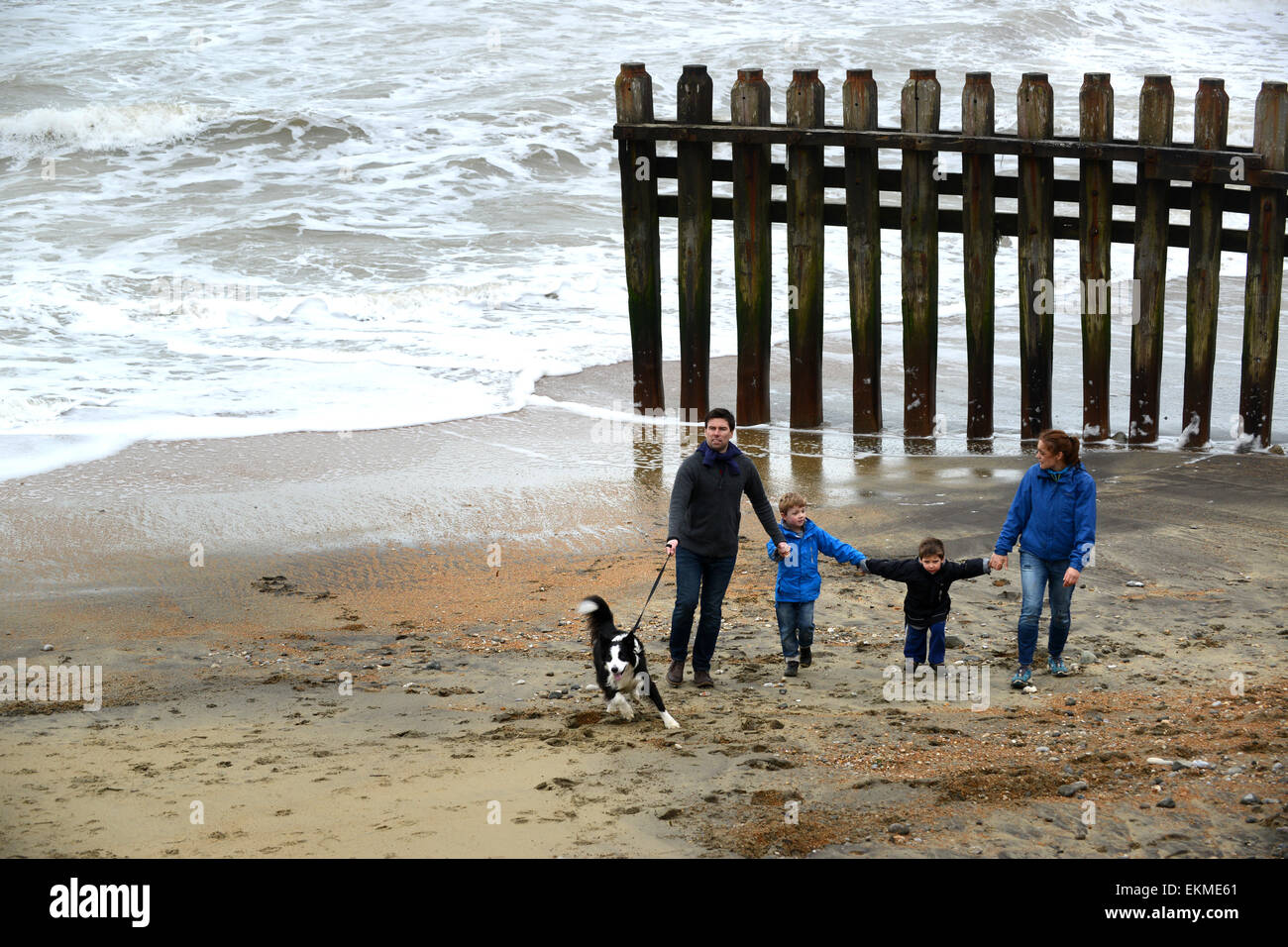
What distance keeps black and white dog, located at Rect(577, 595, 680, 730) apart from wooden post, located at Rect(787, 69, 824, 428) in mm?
5580

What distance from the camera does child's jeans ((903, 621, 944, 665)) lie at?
7234 mm

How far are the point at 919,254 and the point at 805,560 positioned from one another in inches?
186

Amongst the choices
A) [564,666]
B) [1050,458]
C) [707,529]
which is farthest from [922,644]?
[564,666]

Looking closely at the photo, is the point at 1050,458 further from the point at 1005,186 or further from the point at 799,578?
the point at 1005,186

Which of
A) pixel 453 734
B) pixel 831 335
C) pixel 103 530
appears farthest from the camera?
pixel 831 335

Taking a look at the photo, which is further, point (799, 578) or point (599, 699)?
point (799, 578)

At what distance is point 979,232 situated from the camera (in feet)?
36.6

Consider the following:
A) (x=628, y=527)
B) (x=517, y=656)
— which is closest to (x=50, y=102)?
(x=628, y=527)

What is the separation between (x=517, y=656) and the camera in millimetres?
7777

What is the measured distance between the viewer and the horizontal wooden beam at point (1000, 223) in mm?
10797

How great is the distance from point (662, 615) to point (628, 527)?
1713 mm

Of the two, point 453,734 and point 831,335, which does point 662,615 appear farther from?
point 831,335

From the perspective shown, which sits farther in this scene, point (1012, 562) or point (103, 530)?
point (103, 530)

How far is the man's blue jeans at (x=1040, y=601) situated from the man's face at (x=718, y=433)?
178cm
